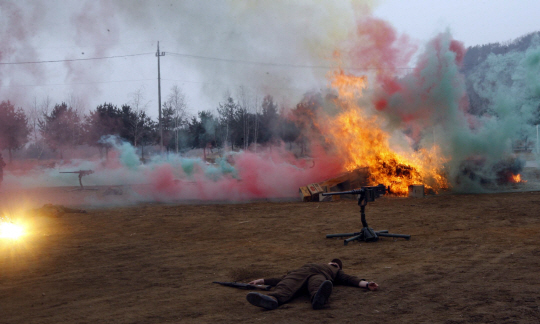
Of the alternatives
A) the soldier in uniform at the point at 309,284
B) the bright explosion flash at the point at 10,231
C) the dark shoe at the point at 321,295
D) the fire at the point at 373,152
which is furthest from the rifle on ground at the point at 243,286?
the fire at the point at 373,152

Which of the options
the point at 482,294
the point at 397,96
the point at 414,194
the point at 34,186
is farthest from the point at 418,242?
the point at 34,186

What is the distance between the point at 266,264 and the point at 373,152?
13.9 meters

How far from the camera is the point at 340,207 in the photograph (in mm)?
16828

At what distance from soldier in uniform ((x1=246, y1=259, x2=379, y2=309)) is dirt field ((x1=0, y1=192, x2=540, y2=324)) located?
12cm

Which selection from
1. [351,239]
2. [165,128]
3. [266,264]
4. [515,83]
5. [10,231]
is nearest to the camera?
[266,264]

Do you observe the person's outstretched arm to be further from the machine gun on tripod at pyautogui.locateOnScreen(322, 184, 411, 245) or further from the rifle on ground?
the machine gun on tripod at pyautogui.locateOnScreen(322, 184, 411, 245)

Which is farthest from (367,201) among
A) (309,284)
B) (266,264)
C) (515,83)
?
(515,83)

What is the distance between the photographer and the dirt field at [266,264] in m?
5.46

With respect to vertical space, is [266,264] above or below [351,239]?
below

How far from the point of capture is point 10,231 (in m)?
13.1

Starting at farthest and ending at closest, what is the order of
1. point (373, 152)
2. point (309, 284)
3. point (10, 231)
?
1. point (373, 152)
2. point (10, 231)
3. point (309, 284)

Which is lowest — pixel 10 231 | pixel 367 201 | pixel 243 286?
pixel 243 286

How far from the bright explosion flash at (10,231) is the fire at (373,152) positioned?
46.8 ft

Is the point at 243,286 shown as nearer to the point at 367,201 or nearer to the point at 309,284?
the point at 309,284
